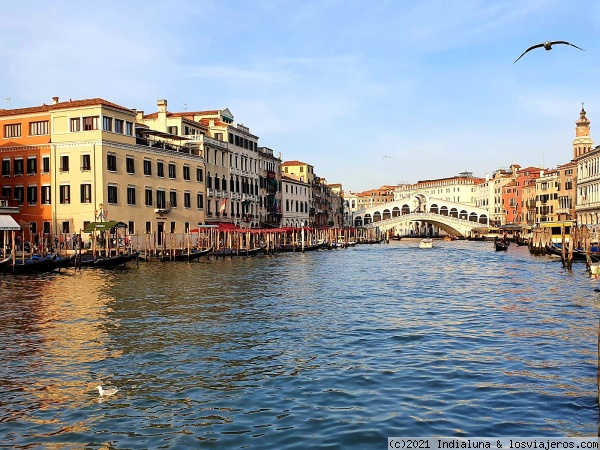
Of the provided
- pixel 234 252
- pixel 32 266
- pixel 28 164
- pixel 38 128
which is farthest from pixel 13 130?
pixel 234 252

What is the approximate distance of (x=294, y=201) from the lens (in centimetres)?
7131

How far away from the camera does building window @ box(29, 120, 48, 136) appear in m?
35.7

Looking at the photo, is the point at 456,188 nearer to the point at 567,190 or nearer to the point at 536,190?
the point at 536,190

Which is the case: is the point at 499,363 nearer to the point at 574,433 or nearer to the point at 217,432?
the point at 574,433

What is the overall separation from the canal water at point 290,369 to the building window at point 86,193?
1640 centimetres

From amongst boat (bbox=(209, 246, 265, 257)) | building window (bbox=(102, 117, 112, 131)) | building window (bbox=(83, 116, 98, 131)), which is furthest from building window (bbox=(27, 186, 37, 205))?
boat (bbox=(209, 246, 265, 257))

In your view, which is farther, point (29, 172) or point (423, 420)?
point (29, 172)

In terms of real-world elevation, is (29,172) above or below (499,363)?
above

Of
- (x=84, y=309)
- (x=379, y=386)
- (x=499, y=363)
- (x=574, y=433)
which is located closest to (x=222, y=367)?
(x=379, y=386)

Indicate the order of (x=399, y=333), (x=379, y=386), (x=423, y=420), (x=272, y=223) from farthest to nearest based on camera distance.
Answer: (x=272, y=223) < (x=399, y=333) < (x=379, y=386) < (x=423, y=420)

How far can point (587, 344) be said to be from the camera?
10984mm

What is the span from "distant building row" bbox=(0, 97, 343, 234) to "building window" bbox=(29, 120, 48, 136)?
6 cm

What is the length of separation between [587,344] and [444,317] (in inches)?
147

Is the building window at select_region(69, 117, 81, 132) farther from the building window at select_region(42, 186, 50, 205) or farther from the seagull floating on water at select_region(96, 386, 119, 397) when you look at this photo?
the seagull floating on water at select_region(96, 386, 119, 397)
